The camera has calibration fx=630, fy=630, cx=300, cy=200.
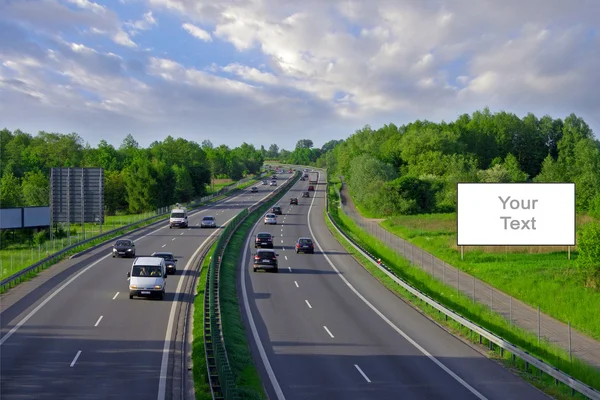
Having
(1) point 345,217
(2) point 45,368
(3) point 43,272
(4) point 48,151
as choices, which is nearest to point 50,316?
(2) point 45,368

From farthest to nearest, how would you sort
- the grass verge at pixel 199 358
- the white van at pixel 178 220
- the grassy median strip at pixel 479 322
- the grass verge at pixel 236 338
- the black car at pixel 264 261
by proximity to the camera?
the white van at pixel 178 220 → the black car at pixel 264 261 → the grassy median strip at pixel 479 322 → the grass verge at pixel 236 338 → the grass verge at pixel 199 358

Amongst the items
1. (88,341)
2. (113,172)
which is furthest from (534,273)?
(113,172)

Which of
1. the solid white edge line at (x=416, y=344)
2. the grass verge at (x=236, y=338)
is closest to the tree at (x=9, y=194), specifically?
the grass verge at (x=236, y=338)

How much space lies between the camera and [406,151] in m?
121

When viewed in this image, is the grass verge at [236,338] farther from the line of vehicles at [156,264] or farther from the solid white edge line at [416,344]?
the solid white edge line at [416,344]

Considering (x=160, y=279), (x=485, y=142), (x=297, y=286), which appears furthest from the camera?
(x=485, y=142)

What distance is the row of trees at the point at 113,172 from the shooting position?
92812 mm

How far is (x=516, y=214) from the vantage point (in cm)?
3934

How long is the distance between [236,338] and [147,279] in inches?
347

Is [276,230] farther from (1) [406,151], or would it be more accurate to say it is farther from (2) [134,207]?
(1) [406,151]

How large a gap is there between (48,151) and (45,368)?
161800mm

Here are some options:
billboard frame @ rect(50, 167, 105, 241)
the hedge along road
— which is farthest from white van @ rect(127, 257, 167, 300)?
billboard frame @ rect(50, 167, 105, 241)

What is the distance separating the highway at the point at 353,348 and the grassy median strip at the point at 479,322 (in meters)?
0.58

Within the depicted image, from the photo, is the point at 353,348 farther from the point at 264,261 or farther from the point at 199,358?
the point at 264,261
